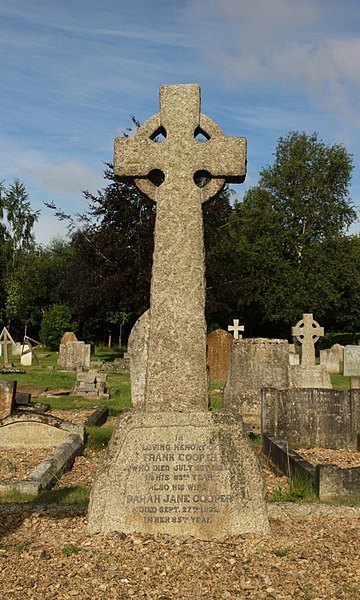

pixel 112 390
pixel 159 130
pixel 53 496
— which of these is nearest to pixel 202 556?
pixel 53 496

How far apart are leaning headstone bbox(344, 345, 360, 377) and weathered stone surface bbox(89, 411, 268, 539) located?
60.4 feet

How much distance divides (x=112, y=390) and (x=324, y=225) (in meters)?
26.9

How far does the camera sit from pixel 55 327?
39.4m

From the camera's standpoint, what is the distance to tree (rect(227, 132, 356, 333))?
37.9 meters

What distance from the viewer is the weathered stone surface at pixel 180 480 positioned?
4820 millimetres

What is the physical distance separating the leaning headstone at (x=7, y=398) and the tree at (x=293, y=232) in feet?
88.4

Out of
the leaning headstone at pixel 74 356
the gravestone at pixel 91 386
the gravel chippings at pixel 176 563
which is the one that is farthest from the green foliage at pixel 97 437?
the leaning headstone at pixel 74 356

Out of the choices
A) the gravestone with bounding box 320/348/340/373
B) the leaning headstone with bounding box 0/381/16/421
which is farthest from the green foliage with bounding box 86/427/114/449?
the gravestone with bounding box 320/348/340/373

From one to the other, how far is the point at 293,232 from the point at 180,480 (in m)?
36.2

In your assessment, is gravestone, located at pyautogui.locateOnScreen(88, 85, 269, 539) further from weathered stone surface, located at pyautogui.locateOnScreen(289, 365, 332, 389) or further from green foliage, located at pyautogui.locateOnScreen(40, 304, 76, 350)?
green foliage, located at pyautogui.locateOnScreen(40, 304, 76, 350)

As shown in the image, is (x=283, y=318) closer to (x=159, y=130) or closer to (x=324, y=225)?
(x=324, y=225)

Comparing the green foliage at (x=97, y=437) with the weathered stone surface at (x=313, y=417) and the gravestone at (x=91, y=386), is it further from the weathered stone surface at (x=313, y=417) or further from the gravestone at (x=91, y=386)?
the gravestone at (x=91, y=386)

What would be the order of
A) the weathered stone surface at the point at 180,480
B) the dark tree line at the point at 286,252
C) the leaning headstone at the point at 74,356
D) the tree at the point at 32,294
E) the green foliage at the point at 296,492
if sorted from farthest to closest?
1. the tree at the point at 32,294
2. the dark tree line at the point at 286,252
3. the leaning headstone at the point at 74,356
4. the green foliage at the point at 296,492
5. the weathered stone surface at the point at 180,480

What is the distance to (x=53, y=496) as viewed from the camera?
257 inches
